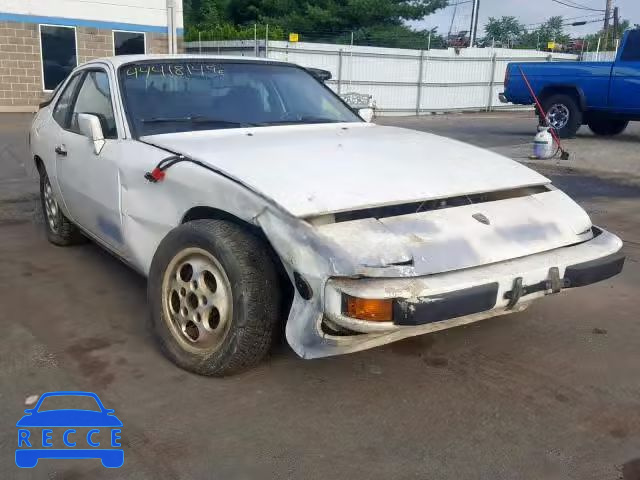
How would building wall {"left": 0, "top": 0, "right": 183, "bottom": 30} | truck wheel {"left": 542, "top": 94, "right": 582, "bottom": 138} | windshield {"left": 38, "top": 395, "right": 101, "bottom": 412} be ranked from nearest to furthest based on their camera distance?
windshield {"left": 38, "top": 395, "right": 101, "bottom": 412}, truck wheel {"left": 542, "top": 94, "right": 582, "bottom": 138}, building wall {"left": 0, "top": 0, "right": 183, "bottom": 30}

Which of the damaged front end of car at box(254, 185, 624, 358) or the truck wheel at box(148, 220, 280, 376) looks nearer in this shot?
the damaged front end of car at box(254, 185, 624, 358)

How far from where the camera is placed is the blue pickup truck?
11.9 metres

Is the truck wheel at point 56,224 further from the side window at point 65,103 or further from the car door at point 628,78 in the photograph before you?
the car door at point 628,78

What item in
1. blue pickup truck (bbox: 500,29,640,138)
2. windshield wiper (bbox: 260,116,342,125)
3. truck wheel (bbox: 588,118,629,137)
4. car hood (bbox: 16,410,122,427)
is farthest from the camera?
truck wheel (bbox: 588,118,629,137)

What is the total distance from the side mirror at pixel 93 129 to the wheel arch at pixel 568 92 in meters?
→ 10.9

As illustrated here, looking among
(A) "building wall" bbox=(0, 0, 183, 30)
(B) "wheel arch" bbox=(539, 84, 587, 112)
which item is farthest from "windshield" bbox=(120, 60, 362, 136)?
(A) "building wall" bbox=(0, 0, 183, 30)

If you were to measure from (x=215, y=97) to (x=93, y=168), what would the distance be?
0.86 meters

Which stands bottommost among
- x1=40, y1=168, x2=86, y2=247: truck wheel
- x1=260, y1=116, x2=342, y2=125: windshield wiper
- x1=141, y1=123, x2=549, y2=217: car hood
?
x1=40, y1=168, x2=86, y2=247: truck wheel

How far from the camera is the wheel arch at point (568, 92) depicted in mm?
12461

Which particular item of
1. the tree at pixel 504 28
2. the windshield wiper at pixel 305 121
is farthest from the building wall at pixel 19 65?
the tree at pixel 504 28

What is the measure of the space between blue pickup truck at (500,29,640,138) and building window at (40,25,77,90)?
39.1 ft

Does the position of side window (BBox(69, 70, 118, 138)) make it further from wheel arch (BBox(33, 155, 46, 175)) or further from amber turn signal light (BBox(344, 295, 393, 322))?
amber turn signal light (BBox(344, 295, 393, 322))

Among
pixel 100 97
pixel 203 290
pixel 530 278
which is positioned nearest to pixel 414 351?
pixel 530 278

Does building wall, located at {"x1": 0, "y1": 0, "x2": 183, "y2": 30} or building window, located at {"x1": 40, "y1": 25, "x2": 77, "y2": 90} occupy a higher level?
building wall, located at {"x1": 0, "y1": 0, "x2": 183, "y2": 30}
